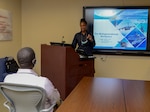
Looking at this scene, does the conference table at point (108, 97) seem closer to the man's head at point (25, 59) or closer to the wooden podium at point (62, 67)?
the man's head at point (25, 59)

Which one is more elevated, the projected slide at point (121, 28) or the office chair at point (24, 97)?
the projected slide at point (121, 28)

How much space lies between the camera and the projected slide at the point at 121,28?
5055mm

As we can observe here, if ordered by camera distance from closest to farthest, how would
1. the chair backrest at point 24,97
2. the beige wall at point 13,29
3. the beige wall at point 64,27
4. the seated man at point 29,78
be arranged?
the chair backrest at point 24,97
the seated man at point 29,78
the beige wall at point 13,29
the beige wall at point 64,27

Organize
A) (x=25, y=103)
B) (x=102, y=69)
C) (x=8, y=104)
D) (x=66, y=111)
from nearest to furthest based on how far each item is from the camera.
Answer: (x=66, y=111)
(x=25, y=103)
(x=8, y=104)
(x=102, y=69)

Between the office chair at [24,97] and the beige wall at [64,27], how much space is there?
3.57 metres

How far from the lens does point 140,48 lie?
5102 mm

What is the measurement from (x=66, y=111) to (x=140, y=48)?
12.4ft

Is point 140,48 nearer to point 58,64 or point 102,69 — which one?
point 102,69

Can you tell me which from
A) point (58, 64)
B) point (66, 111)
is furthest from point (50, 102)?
point (58, 64)

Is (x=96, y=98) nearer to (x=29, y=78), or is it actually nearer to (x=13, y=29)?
(x=29, y=78)

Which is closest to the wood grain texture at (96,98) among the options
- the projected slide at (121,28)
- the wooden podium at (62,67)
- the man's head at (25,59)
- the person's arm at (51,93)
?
the person's arm at (51,93)

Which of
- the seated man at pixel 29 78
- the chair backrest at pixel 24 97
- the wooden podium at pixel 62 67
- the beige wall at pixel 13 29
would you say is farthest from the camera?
the beige wall at pixel 13 29

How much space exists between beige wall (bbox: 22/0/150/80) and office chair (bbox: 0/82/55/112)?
357 cm

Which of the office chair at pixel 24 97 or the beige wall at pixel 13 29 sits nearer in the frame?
the office chair at pixel 24 97
